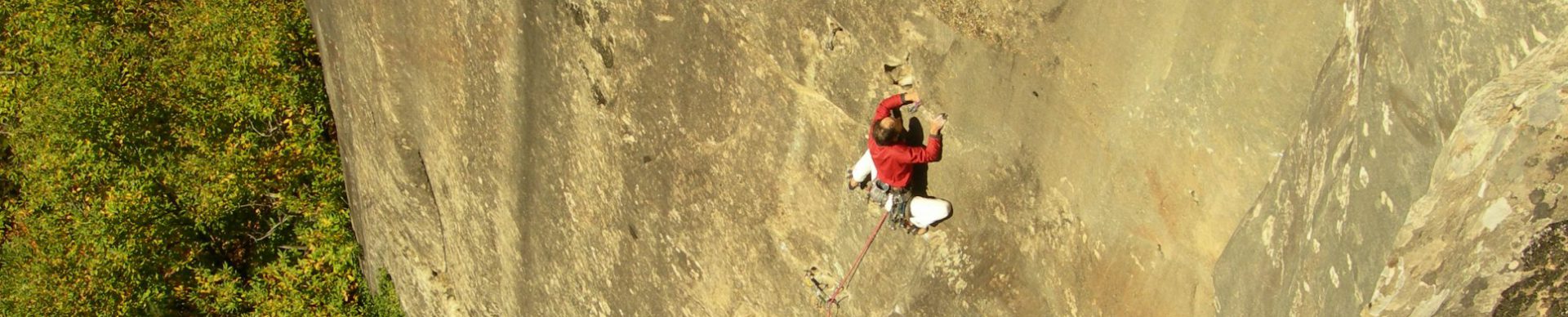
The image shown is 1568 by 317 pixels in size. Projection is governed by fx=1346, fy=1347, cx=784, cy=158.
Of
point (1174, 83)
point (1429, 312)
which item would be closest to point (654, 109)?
point (1174, 83)

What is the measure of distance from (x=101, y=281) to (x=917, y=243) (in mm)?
7295

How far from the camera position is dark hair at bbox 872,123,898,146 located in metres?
4.54

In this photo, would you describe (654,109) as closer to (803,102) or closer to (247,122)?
(803,102)

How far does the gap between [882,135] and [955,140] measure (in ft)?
0.97

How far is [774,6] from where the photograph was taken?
187 inches

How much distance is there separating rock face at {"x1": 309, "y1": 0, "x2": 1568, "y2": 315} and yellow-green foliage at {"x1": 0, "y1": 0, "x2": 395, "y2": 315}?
9.21 ft

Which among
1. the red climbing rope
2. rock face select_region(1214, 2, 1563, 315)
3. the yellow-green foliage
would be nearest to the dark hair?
the red climbing rope

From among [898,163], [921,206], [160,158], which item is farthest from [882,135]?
[160,158]

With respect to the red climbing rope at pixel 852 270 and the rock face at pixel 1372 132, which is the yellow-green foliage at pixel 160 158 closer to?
the red climbing rope at pixel 852 270

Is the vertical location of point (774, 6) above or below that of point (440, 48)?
above

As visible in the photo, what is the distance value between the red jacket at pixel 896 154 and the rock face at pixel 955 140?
6 cm

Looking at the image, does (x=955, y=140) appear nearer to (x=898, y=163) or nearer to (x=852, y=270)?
(x=898, y=163)

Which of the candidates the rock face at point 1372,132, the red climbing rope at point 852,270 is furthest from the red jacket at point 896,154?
the rock face at point 1372,132

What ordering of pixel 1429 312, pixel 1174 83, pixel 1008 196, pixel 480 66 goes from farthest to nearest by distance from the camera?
pixel 480 66
pixel 1008 196
pixel 1174 83
pixel 1429 312
